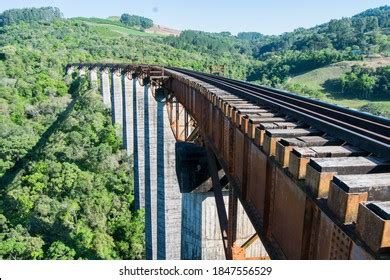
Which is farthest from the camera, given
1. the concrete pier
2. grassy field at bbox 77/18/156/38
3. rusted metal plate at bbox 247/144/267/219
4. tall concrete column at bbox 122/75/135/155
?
grassy field at bbox 77/18/156/38

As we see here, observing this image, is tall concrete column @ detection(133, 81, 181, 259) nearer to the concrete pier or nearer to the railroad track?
the concrete pier

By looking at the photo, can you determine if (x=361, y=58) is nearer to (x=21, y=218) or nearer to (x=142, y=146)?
(x=142, y=146)

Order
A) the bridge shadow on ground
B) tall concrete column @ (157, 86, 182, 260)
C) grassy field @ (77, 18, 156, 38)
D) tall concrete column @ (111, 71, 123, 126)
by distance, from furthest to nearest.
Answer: grassy field @ (77, 18, 156, 38), tall concrete column @ (111, 71, 123, 126), the bridge shadow on ground, tall concrete column @ (157, 86, 182, 260)

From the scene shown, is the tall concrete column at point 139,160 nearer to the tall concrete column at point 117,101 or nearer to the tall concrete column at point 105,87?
the tall concrete column at point 117,101

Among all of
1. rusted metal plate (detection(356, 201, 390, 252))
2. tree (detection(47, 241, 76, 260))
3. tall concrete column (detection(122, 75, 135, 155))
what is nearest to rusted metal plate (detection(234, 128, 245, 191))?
rusted metal plate (detection(356, 201, 390, 252))

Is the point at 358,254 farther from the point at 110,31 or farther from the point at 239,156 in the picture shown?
the point at 110,31

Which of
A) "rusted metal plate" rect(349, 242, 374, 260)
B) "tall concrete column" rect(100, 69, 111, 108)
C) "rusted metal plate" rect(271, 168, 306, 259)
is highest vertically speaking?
"rusted metal plate" rect(349, 242, 374, 260)

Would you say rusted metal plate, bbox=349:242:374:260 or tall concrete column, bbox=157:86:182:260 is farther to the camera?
tall concrete column, bbox=157:86:182:260

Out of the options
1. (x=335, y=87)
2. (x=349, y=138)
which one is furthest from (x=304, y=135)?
(x=335, y=87)
